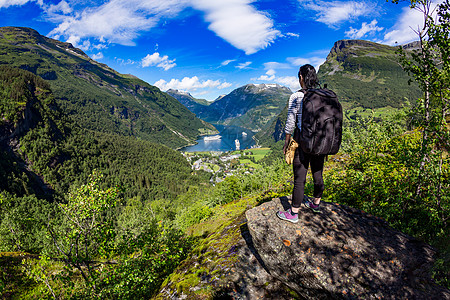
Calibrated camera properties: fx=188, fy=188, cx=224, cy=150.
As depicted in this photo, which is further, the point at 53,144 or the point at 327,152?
the point at 53,144

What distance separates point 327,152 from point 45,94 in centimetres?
27422

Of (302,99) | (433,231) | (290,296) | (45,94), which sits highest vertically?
(45,94)

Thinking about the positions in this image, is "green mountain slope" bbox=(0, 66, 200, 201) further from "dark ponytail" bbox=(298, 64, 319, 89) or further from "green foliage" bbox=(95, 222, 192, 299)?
"dark ponytail" bbox=(298, 64, 319, 89)

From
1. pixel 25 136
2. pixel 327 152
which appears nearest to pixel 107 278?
pixel 327 152

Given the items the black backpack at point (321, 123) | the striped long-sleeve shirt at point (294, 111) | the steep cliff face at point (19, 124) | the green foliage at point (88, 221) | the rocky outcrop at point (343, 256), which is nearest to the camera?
the rocky outcrop at point (343, 256)

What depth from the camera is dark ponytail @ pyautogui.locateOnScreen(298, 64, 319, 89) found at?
15.4 feet

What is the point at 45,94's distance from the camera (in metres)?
195

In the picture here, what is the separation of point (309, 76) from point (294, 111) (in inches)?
39.0

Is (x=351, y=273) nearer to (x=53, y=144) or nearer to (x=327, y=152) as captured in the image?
(x=327, y=152)

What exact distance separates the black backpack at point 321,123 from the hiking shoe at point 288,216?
1904 mm

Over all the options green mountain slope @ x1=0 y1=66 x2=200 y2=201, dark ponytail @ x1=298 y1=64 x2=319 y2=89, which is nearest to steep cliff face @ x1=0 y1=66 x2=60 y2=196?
green mountain slope @ x1=0 y1=66 x2=200 y2=201

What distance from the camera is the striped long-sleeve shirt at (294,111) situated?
4.51 metres

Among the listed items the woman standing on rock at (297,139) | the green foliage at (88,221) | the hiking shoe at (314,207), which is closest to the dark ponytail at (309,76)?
the woman standing on rock at (297,139)

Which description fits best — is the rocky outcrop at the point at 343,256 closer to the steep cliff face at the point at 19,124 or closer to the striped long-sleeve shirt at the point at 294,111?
the striped long-sleeve shirt at the point at 294,111
